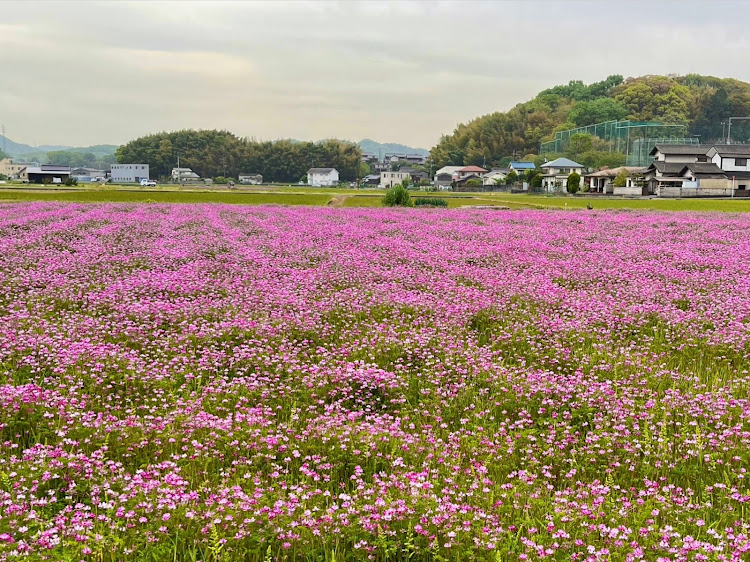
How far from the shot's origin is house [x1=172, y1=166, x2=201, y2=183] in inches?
7028

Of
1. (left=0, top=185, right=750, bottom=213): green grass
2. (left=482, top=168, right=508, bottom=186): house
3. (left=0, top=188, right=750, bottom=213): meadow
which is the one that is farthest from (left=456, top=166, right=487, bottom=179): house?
(left=0, top=185, right=750, bottom=213): green grass

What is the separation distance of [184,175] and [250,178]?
65.4 feet

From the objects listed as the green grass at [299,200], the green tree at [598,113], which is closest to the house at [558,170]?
the green grass at [299,200]

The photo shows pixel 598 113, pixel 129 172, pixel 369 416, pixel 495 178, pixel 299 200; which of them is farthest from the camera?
pixel 598 113

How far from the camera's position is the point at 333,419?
6.18m

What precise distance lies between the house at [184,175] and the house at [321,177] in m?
34.7

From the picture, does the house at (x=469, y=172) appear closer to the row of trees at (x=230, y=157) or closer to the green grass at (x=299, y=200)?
the row of trees at (x=230, y=157)

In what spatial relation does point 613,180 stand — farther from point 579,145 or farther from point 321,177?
point 321,177

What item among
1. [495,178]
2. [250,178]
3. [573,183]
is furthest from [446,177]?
[573,183]

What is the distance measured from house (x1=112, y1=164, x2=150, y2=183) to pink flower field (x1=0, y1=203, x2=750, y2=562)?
18996 centimetres

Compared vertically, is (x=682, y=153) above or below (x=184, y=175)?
below

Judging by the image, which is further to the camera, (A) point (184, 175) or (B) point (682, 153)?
(A) point (184, 175)

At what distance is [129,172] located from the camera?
7520 inches

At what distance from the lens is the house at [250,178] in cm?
18198
